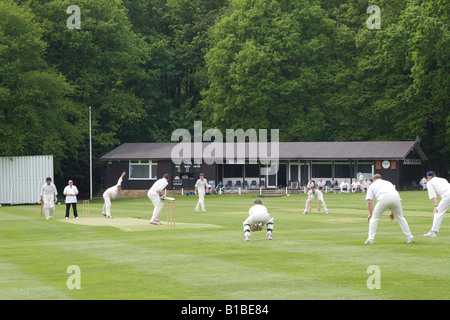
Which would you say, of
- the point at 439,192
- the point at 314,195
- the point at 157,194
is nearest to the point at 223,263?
the point at 439,192

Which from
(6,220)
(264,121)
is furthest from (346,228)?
(264,121)

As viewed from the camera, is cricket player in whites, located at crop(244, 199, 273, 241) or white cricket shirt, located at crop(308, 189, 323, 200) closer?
cricket player in whites, located at crop(244, 199, 273, 241)

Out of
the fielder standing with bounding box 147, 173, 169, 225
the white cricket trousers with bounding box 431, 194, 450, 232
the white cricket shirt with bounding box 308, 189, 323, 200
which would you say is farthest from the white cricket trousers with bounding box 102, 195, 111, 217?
the white cricket trousers with bounding box 431, 194, 450, 232

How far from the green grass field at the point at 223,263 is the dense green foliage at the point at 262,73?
39278 millimetres

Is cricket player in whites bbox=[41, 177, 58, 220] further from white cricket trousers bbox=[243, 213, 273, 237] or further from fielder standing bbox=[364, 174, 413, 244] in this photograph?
fielder standing bbox=[364, 174, 413, 244]

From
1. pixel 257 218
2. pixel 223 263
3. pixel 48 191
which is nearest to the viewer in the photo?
pixel 223 263

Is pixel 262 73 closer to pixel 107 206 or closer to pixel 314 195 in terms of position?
pixel 314 195

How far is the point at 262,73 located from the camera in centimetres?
7325

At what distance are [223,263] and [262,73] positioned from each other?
190 ft

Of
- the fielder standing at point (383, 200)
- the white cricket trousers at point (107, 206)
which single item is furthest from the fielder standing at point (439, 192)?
the white cricket trousers at point (107, 206)

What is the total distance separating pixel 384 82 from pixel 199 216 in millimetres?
42540

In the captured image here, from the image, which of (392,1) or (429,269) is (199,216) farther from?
(392,1)

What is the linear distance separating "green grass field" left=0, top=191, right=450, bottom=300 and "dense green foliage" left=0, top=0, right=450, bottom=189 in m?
39.3

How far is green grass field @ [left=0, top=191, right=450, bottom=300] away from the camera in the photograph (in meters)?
12.8
